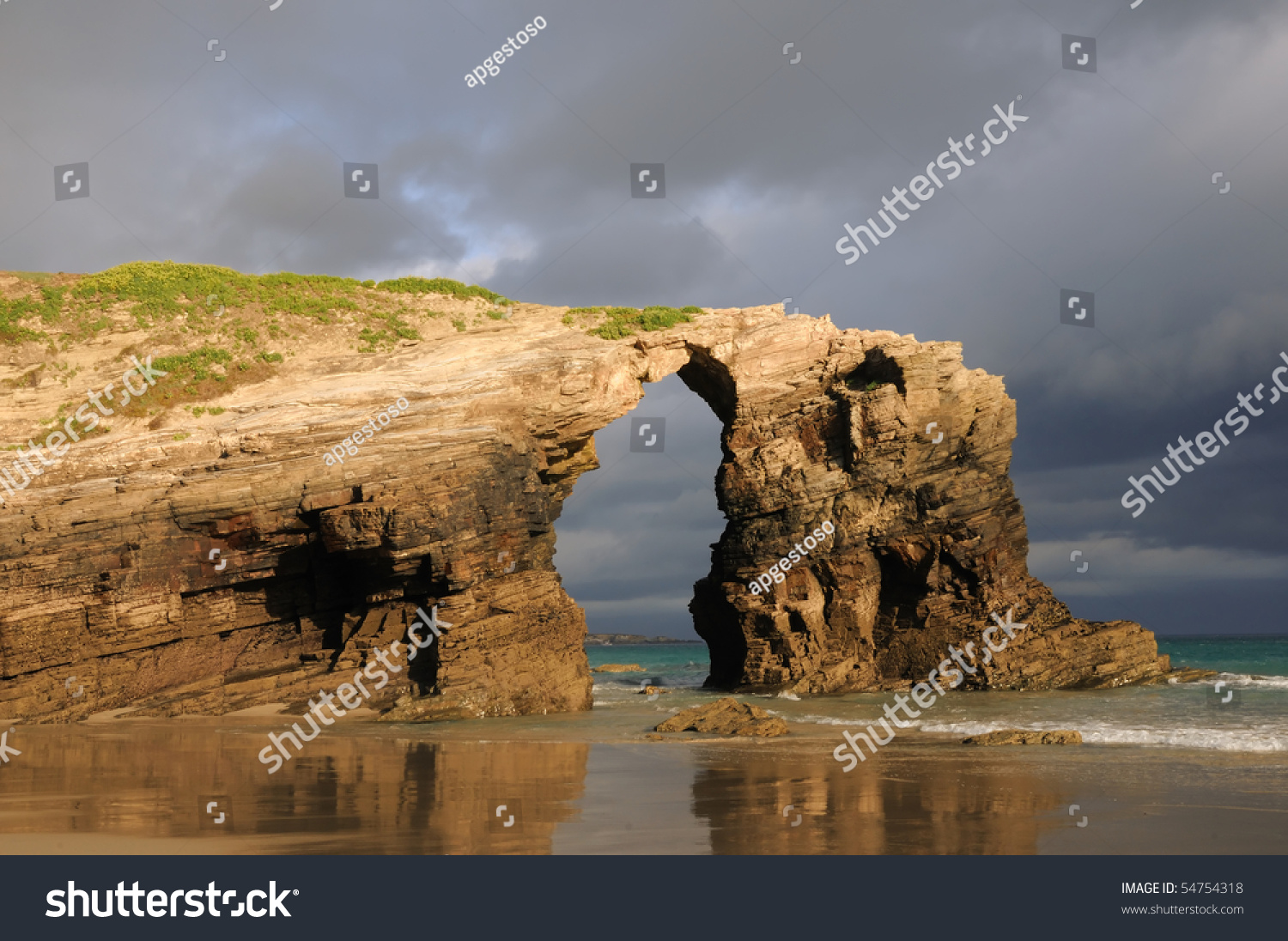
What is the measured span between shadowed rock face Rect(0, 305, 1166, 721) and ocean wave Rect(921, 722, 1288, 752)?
10031 mm

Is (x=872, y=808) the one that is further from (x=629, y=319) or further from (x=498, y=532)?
(x=629, y=319)

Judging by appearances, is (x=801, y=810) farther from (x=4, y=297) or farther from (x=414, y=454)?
(x=4, y=297)

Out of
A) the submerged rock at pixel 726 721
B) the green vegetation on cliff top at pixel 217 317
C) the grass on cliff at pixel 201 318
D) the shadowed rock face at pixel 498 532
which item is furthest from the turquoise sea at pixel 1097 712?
the grass on cliff at pixel 201 318

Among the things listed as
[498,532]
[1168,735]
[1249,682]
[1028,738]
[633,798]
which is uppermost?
[498,532]

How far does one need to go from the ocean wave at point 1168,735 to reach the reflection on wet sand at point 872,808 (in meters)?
5.30

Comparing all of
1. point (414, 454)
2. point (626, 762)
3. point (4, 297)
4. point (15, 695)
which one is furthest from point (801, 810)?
point (4, 297)

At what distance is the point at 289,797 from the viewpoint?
11625 mm

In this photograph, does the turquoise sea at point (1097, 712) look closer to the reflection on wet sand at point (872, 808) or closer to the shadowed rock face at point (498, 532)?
the shadowed rock face at point (498, 532)

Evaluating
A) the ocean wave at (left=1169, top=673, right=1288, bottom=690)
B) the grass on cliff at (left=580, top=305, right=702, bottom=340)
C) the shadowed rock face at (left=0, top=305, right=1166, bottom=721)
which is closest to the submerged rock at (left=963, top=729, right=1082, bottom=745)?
the shadowed rock face at (left=0, top=305, right=1166, bottom=721)

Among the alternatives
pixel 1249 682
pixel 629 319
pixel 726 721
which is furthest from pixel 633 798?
pixel 1249 682

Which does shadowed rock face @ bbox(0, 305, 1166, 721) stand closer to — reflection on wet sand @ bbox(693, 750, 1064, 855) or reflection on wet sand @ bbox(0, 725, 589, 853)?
reflection on wet sand @ bbox(0, 725, 589, 853)

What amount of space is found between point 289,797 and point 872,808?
6.81 m

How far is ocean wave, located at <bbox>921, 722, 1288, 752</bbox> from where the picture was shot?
1727cm

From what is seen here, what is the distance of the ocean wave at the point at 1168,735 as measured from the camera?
680 inches
